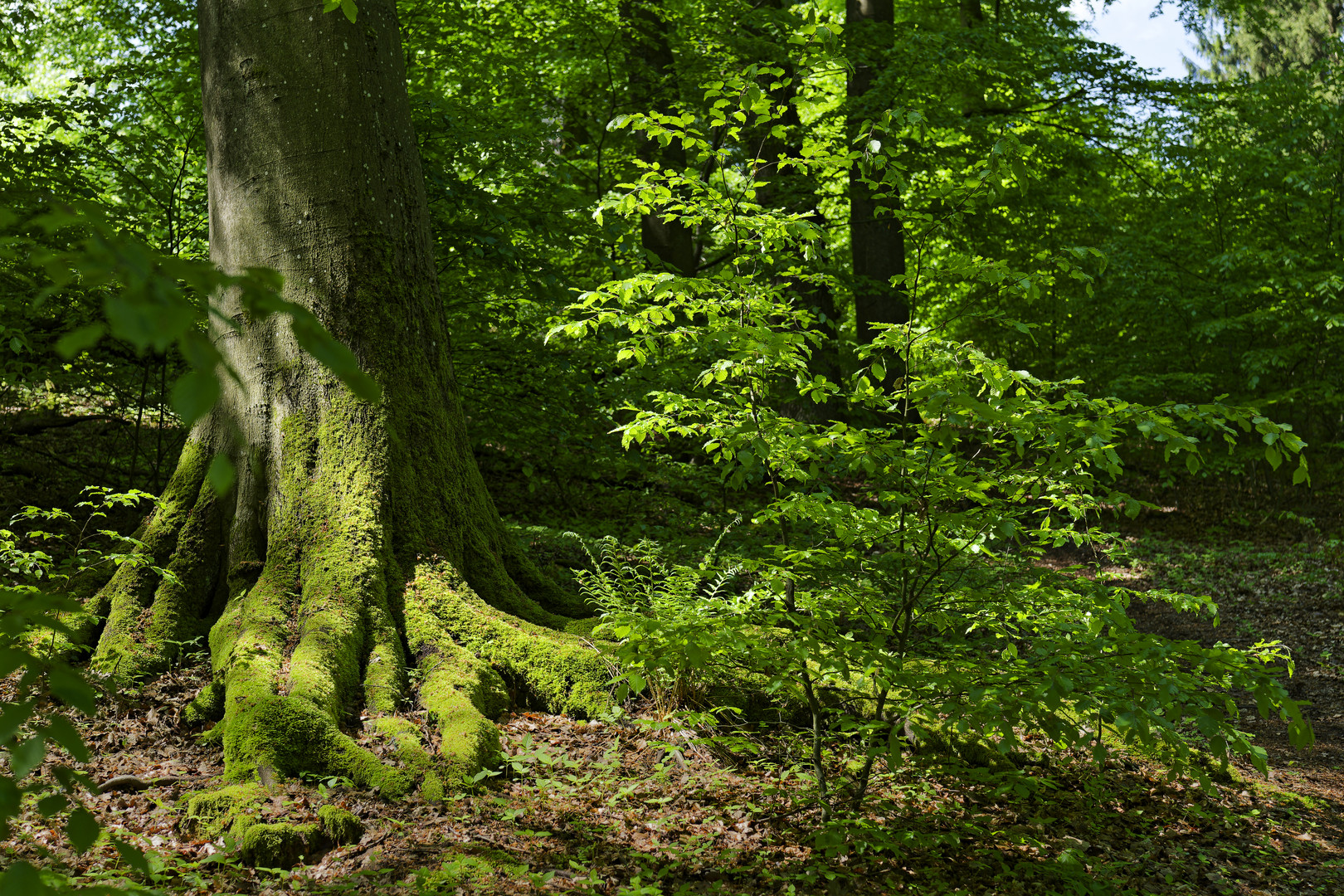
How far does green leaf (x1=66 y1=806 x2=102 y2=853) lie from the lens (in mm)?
1065

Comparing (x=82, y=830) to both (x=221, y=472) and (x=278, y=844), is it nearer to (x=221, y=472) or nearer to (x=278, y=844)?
(x=221, y=472)

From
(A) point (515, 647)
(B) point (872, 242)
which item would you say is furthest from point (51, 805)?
(B) point (872, 242)

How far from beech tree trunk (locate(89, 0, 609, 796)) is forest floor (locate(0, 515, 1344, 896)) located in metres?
0.40

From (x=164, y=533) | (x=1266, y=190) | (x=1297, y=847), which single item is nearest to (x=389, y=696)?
(x=164, y=533)

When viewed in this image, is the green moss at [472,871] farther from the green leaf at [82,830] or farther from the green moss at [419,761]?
the green leaf at [82,830]

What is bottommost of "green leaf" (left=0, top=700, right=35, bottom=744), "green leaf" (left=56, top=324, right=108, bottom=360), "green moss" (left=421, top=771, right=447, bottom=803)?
"green moss" (left=421, top=771, right=447, bottom=803)

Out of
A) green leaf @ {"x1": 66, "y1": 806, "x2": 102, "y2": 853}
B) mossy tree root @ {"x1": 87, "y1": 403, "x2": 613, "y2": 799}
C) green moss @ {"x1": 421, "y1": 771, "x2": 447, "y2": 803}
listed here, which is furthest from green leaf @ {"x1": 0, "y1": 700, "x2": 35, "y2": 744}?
mossy tree root @ {"x1": 87, "y1": 403, "x2": 613, "y2": 799}

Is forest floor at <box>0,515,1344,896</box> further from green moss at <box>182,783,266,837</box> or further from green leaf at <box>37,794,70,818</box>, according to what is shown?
green leaf at <box>37,794,70,818</box>

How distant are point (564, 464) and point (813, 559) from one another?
16.9ft

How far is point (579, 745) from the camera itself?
367 cm

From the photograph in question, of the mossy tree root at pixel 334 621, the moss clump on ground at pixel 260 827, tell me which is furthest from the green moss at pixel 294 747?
the moss clump on ground at pixel 260 827

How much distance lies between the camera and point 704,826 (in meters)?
3.20

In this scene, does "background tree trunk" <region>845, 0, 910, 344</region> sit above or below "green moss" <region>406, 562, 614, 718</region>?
above

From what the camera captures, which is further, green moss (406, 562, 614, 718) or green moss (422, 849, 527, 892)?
green moss (406, 562, 614, 718)
